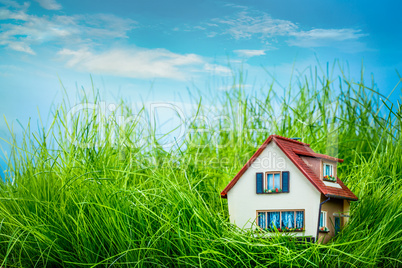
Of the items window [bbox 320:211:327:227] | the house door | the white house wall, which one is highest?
the white house wall

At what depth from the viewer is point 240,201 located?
239 cm

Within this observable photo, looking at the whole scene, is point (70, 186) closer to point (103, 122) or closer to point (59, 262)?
point (59, 262)

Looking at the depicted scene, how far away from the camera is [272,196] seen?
2.31m

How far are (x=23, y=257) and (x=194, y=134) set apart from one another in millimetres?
2120

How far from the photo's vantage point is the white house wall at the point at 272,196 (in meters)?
2.28

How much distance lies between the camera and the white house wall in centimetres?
228

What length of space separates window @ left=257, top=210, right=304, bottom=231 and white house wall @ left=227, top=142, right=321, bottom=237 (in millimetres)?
24

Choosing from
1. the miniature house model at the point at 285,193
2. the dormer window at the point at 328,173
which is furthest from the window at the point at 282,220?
the dormer window at the point at 328,173

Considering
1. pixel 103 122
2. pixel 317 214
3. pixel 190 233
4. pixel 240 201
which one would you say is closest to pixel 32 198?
pixel 103 122

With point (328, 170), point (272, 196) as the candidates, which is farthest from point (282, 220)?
point (328, 170)

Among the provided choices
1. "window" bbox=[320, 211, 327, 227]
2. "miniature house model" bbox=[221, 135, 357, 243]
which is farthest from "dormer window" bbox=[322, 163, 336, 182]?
"window" bbox=[320, 211, 327, 227]

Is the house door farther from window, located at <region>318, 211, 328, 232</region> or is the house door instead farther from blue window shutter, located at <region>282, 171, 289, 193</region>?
blue window shutter, located at <region>282, 171, 289, 193</region>

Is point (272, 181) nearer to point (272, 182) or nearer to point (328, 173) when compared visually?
point (272, 182)

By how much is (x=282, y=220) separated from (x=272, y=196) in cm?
13
